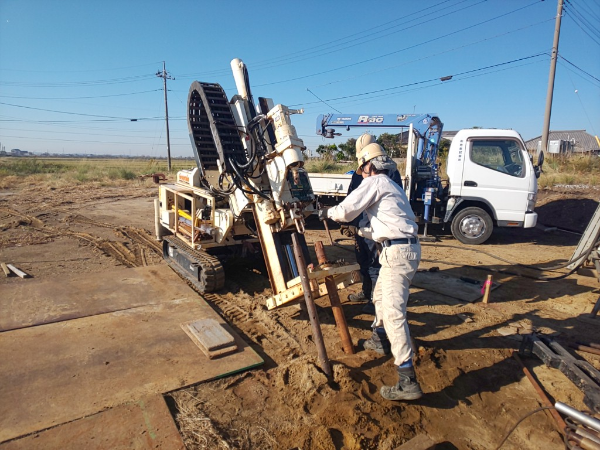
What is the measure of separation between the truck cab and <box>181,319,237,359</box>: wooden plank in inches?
267

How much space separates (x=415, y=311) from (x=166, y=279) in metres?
3.62

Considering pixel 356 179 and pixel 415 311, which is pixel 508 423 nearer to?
pixel 415 311

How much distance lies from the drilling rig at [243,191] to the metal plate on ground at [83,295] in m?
0.48

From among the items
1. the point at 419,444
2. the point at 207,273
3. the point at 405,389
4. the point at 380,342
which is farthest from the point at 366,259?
the point at 419,444

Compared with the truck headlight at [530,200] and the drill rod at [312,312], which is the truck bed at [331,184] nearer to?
the truck headlight at [530,200]

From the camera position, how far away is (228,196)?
5309mm

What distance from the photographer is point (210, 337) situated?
3996 millimetres

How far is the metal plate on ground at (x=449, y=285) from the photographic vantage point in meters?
5.70

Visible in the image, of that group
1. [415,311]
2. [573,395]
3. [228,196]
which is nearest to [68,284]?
[228,196]

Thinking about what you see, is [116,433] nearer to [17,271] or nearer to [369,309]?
[369,309]

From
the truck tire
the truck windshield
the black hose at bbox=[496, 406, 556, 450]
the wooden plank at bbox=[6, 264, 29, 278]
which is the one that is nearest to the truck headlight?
the truck windshield

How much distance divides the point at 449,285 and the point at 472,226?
3.56 meters

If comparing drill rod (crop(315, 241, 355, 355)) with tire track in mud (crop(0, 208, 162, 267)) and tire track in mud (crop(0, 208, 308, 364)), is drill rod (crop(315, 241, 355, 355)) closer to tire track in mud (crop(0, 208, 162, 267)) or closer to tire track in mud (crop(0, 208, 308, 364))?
tire track in mud (crop(0, 208, 308, 364))

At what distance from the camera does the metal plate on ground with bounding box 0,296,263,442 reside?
2967 millimetres
